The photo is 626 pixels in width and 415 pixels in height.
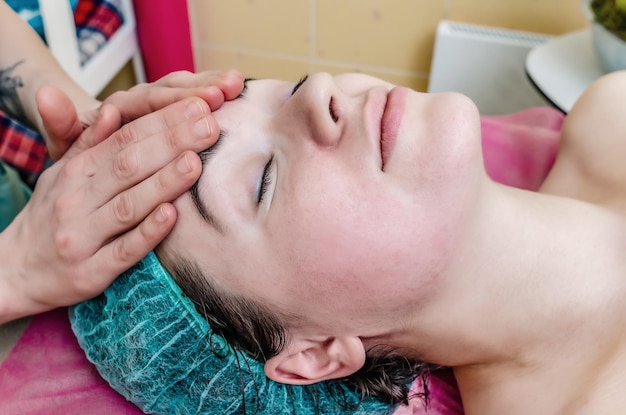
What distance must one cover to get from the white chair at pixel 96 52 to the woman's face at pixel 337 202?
2.73 ft

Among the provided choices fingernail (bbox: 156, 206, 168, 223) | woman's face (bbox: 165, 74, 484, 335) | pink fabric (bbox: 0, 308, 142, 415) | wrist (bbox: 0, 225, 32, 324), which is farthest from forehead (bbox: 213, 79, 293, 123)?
pink fabric (bbox: 0, 308, 142, 415)

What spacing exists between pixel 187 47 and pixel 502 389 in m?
1.45

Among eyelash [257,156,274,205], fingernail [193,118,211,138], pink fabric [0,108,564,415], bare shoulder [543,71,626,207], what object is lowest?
pink fabric [0,108,564,415]

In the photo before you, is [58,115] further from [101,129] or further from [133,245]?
[133,245]

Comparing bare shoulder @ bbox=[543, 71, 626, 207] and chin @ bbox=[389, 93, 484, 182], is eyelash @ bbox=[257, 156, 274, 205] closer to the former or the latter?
chin @ bbox=[389, 93, 484, 182]

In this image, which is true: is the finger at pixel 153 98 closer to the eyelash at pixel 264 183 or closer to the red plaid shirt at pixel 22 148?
the eyelash at pixel 264 183

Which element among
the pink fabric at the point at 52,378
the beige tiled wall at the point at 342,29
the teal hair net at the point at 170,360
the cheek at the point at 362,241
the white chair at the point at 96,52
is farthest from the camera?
the beige tiled wall at the point at 342,29

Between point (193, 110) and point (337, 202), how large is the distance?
25 cm

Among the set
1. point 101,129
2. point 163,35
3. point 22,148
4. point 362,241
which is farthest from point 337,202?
point 163,35

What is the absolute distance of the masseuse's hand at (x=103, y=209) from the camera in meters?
0.84

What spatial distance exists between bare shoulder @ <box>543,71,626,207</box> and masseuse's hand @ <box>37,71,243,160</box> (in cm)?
66

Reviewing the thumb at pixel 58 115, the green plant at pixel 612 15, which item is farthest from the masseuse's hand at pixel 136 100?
the green plant at pixel 612 15

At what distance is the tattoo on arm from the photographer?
1.26m

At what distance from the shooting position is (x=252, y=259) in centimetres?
84
